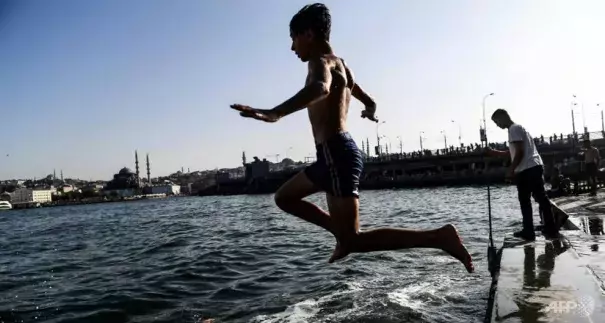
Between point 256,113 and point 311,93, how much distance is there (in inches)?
15.2

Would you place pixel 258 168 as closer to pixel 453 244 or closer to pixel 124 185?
pixel 124 185

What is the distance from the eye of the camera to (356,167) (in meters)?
3.58

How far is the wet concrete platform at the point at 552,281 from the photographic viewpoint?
11.7 feet

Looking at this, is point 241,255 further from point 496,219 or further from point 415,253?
point 496,219

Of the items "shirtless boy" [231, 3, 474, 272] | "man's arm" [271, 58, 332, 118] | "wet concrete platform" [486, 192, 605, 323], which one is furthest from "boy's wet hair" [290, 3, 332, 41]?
"wet concrete platform" [486, 192, 605, 323]

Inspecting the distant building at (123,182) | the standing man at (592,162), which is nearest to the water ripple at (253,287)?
the standing man at (592,162)

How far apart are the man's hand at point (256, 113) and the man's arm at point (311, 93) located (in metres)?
0.03

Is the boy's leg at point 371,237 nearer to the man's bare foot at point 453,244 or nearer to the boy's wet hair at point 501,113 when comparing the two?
the man's bare foot at point 453,244

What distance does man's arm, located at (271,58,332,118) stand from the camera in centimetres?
298

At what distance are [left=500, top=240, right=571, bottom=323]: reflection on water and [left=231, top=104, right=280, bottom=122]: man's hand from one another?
7.02 ft

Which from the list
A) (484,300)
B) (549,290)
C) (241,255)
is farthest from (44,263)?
(549,290)

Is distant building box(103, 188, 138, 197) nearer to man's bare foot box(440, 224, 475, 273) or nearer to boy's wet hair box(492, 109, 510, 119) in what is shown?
boy's wet hair box(492, 109, 510, 119)

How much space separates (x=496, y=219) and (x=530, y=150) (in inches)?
329

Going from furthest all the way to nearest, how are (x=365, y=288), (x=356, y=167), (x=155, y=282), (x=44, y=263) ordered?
(x=44, y=263)
(x=155, y=282)
(x=365, y=288)
(x=356, y=167)
